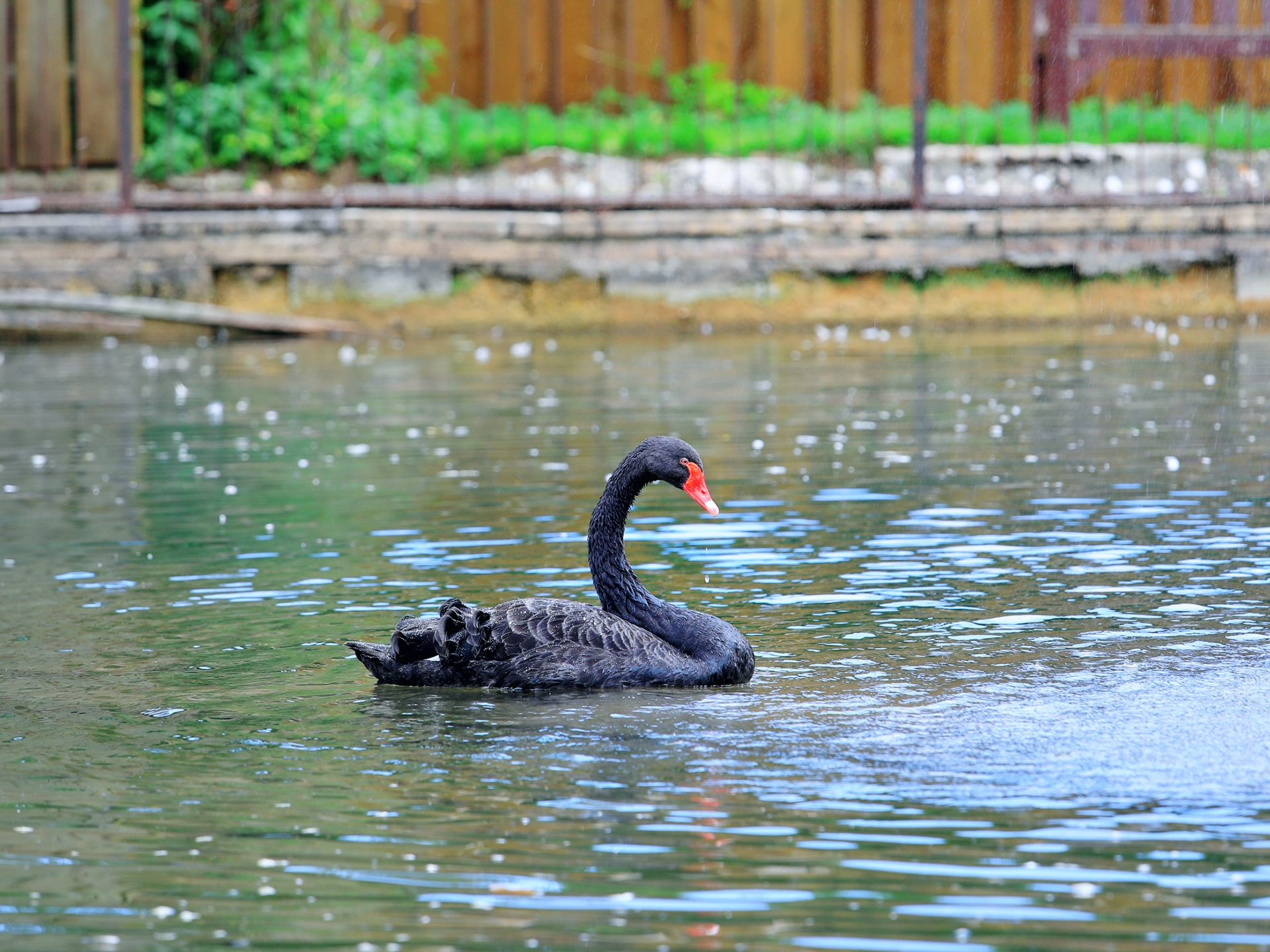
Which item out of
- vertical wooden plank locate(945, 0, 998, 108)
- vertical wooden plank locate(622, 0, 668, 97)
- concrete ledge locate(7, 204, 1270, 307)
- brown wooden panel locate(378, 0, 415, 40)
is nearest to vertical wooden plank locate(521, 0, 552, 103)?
vertical wooden plank locate(622, 0, 668, 97)

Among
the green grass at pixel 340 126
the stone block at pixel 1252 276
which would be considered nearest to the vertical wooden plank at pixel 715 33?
the green grass at pixel 340 126

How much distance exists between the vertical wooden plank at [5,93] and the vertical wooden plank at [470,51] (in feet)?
16.3

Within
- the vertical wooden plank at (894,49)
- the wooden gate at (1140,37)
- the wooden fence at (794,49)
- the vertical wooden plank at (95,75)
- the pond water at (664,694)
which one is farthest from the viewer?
the vertical wooden plank at (894,49)

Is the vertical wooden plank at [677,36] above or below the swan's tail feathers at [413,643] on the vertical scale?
above

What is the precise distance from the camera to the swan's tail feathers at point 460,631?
20.3ft

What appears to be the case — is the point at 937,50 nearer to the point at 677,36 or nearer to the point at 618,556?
the point at 677,36

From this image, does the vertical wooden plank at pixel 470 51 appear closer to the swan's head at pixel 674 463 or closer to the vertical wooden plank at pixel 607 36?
the vertical wooden plank at pixel 607 36

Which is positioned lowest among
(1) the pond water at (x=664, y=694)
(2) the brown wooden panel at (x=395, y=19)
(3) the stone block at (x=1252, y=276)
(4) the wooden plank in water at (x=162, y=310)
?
(1) the pond water at (x=664, y=694)

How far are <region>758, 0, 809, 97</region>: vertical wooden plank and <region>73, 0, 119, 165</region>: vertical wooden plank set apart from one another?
7.03 metres

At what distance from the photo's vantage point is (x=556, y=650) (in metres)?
6.33

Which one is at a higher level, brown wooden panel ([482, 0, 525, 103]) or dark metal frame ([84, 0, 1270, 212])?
brown wooden panel ([482, 0, 525, 103])

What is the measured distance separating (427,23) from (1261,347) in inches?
424

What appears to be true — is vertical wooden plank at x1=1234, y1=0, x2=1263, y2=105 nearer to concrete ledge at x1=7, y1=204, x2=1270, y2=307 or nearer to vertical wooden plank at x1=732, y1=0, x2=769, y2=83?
concrete ledge at x1=7, y1=204, x2=1270, y2=307

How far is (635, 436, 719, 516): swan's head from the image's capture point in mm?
6680
